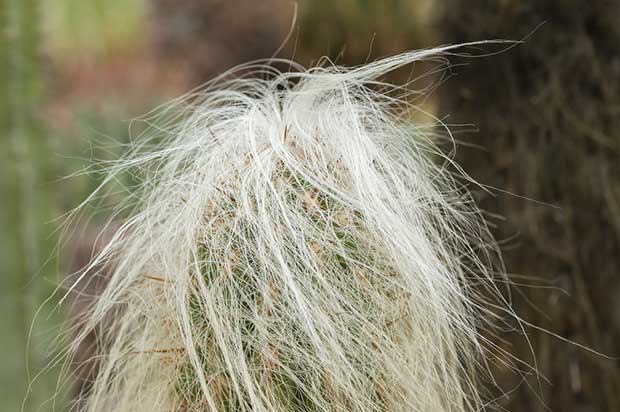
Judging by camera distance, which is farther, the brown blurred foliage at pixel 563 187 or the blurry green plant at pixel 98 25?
the blurry green plant at pixel 98 25

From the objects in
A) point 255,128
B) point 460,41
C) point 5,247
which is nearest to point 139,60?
point 5,247

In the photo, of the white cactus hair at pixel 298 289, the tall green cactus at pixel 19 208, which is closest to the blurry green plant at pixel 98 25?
the tall green cactus at pixel 19 208

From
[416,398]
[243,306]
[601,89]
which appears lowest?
[416,398]

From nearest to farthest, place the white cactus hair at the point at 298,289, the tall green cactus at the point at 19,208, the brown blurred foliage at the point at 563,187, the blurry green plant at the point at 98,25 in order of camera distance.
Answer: the white cactus hair at the point at 298,289
the brown blurred foliage at the point at 563,187
the tall green cactus at the point at 19,208
the blurry green plant at the point at 98,25

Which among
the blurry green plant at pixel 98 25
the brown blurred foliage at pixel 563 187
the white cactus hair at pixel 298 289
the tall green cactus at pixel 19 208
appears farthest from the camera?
the blurry green plant at pixel 98 25

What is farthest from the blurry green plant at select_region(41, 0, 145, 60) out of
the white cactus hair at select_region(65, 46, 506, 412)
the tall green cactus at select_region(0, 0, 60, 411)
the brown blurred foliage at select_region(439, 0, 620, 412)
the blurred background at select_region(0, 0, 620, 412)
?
the white cactus hair at select_region(65, 46, 506, 412)

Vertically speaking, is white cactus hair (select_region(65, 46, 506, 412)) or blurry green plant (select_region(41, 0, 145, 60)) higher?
blurry green plant (select_region(41, 0, 145, 60))

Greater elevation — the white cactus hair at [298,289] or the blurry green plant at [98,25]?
the blurry green plant at [98,25]

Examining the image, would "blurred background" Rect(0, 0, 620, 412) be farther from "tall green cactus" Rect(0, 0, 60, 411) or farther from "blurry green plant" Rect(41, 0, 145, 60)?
"blurry green plant" Rect(41, 0, 145, 60)

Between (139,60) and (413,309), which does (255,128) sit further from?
(139,60)

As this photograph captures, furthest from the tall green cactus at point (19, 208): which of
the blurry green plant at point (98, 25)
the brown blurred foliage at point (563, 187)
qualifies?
the blurry green plant at point (98, 25)

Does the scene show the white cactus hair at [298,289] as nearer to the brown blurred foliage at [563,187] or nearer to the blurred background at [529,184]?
the blurred background at [529,184]
